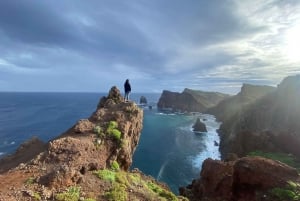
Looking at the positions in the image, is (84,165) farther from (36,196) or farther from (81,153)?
(36,196)

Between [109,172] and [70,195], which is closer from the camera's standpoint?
[70,195]

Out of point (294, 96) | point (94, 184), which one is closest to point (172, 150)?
point (294, 96)

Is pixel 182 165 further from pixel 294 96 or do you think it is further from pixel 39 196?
pixel 39 196

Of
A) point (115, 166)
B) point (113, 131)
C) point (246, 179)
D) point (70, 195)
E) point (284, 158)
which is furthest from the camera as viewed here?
point (284, 158)

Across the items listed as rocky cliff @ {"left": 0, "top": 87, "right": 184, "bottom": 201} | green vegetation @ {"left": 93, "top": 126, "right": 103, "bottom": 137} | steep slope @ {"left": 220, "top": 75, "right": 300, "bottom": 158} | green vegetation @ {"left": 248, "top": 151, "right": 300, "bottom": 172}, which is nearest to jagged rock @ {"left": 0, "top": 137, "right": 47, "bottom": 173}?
rocky cliff @ {"left": 0, "top": 87, "right": 184, "bottom": 201}

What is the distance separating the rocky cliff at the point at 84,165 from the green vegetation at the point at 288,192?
12.0m

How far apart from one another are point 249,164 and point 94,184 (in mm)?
20172

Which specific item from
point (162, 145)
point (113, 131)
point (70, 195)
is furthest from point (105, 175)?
point (162, 145)

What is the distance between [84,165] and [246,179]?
19695 millimetres

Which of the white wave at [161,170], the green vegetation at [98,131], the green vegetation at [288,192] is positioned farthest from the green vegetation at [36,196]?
the white wave at [161,170]

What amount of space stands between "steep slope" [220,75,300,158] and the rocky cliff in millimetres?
39851

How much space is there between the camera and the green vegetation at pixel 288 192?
25000 mm

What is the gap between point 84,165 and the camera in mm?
17281

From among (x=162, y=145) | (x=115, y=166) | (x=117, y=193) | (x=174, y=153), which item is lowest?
(x=174, y=153)
